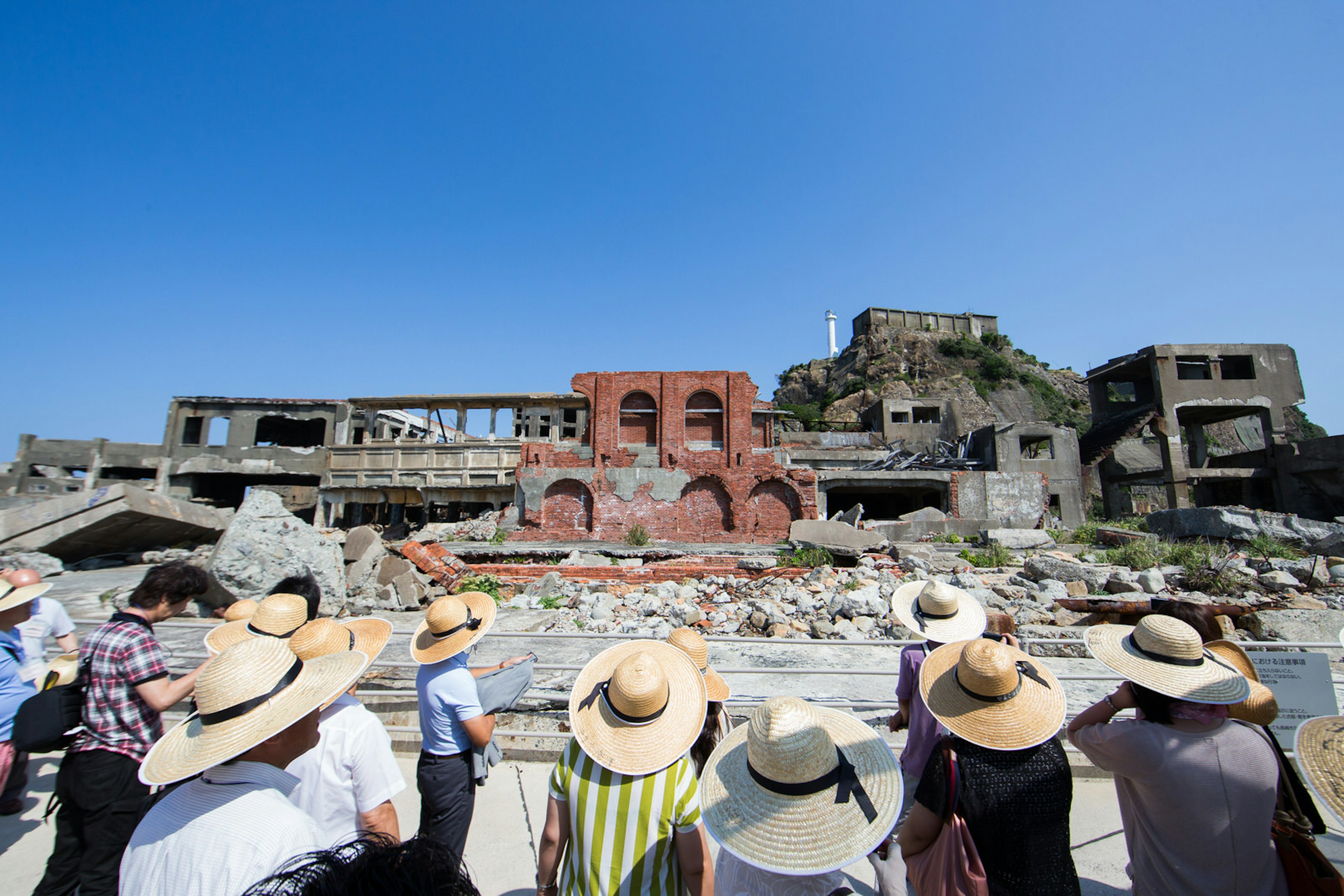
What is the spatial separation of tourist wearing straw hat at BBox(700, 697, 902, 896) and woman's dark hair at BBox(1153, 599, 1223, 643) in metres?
2.21

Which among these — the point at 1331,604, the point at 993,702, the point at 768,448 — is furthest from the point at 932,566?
A: the point at 993,702

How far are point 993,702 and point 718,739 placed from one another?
1054 mm

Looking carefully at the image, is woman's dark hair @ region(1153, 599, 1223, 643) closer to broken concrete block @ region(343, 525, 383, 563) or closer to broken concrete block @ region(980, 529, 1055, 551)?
broken concrete block @ region(343, 525, 383, 563)

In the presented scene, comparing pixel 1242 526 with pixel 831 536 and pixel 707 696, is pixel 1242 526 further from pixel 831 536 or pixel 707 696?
pixel 707 696

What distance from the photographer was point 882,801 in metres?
1.64

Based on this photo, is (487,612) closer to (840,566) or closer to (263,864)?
(263,864)

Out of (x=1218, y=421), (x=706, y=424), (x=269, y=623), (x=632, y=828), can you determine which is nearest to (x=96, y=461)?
(x=706, y=424)

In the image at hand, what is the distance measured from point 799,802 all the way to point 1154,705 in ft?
4.86

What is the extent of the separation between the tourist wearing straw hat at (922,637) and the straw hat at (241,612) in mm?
3628

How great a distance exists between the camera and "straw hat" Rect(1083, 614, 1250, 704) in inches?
77.5

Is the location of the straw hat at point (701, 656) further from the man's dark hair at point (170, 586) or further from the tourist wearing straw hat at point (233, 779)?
the man's dark hair at point (170, 586)

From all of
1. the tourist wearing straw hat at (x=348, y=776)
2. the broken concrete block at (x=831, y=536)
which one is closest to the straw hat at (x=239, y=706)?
the tourist wearing straw hat at (x=348, y=776)

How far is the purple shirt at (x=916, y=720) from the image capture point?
2.59 m

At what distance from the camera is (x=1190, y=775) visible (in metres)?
1.92
